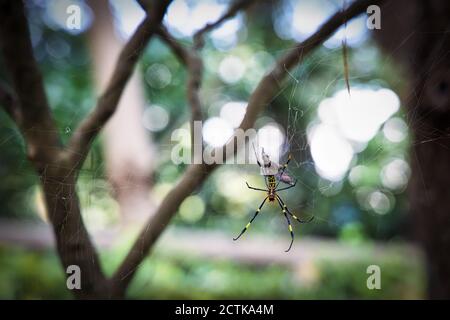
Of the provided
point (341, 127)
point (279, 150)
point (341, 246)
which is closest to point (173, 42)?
point (279, 150)

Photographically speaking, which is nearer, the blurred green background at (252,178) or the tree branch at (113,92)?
the tree branch at (113,92)

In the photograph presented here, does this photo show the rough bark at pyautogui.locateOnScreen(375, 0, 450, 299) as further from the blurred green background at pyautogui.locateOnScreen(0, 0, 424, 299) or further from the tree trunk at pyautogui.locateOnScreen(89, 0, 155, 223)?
the tree trunk at pyautogui.locateOnScreen(89, 0, 155, 223)

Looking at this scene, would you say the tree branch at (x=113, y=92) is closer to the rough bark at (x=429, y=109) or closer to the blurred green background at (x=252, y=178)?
the blurred green background at (x=252, y=178)

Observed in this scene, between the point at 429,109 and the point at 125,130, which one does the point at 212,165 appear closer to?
the point at 429,109

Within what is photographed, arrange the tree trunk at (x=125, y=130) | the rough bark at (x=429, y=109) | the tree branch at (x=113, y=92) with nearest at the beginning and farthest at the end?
the tree branch at (x=113, y=92) < the rough bark at (x=429, y=109) < the tree trunk at (x=125, y=130)

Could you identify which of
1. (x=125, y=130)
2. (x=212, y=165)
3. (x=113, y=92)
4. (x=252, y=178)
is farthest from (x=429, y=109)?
(x=125, y=130)

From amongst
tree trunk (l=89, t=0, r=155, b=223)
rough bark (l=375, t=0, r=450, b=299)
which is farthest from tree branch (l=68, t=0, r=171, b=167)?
tree trunk (l=89, t=0, r=155, b=223)

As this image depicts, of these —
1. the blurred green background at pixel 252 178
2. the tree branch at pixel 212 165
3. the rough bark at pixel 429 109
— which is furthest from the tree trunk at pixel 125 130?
the rough bark at pixel 429 109

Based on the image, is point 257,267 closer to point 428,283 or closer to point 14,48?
point 428,283
